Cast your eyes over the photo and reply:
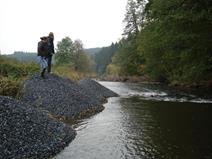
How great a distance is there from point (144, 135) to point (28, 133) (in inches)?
195

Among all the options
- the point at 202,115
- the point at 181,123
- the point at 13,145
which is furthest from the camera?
the point at 202,115

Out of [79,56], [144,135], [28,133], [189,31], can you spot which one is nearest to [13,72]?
[28,133]

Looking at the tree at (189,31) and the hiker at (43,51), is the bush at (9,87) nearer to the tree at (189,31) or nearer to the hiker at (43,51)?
the hiker at (43,51)

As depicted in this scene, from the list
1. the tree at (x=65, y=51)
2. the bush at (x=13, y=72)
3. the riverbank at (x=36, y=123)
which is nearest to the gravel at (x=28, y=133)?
the riverbank at (x=36, y=123)

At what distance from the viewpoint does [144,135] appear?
13.4 meters

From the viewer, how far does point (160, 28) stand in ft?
103

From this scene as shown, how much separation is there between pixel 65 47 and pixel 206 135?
9748 cm

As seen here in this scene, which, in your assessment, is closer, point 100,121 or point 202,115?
point 100,121

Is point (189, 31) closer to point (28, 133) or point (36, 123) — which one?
point (36, 123)

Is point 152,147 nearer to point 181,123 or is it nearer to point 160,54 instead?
point 181,123

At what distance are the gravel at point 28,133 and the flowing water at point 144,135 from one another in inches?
20.6

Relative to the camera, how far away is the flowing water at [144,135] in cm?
1077

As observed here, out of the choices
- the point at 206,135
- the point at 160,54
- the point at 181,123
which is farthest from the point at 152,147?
the point at 160,54

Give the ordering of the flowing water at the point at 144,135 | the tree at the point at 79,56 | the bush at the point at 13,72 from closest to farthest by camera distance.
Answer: the flowing water at the point at 144,135 < the bush at the point at 13,72 < the tree at the point at 79,56
